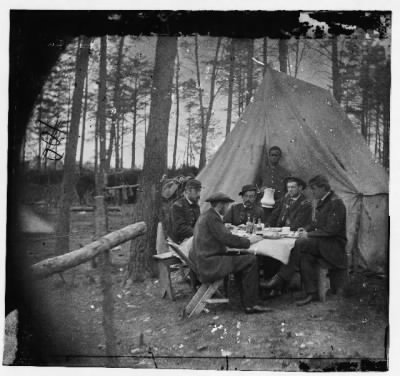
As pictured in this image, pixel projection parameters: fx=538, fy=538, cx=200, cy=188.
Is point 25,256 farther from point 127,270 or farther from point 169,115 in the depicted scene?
point 169,115

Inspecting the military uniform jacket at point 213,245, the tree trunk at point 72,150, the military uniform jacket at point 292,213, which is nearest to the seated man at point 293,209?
the military uniform jacket at point 292,213

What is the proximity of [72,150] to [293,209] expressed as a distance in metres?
2.48

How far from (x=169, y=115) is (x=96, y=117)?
0.81 m

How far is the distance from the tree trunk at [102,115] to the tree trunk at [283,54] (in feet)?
6.28

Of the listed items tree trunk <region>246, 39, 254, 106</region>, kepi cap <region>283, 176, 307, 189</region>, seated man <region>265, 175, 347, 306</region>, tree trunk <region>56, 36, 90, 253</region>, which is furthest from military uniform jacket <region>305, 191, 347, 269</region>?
tree trunk <region>56, 36, 90, 253</region>

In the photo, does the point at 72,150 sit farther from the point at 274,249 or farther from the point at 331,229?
the point at 331,229

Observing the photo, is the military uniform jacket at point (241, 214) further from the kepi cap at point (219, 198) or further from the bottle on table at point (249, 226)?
the kepi cap at point (219, 198)

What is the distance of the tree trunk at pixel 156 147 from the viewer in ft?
19.2

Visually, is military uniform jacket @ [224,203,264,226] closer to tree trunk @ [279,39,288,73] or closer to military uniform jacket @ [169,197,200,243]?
military uniform jacket @ [169,197,200,243]

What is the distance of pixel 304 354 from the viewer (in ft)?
18.4

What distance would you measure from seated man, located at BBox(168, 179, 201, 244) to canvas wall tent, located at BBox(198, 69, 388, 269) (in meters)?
0.12

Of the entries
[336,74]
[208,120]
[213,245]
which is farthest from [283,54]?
[213,245]

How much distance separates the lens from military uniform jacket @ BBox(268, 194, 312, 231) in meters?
5.71

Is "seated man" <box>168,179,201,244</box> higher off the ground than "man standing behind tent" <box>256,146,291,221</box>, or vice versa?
"man standing behind tent" <box>256,146,291,221</box>
